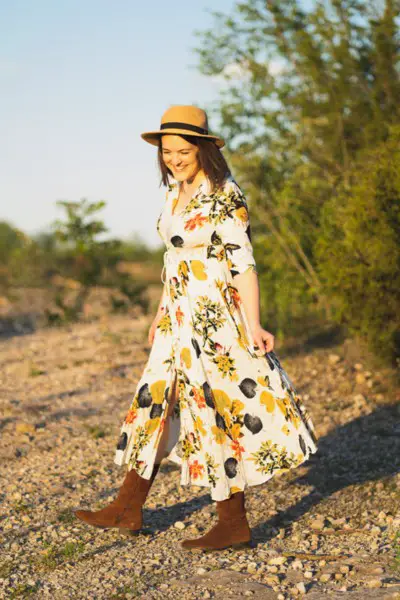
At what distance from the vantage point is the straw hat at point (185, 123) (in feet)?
12.5

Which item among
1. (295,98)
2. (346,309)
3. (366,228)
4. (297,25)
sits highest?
(297,25)

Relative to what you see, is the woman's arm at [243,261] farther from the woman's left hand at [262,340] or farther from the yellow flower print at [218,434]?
the yellow flower print at [218,434]

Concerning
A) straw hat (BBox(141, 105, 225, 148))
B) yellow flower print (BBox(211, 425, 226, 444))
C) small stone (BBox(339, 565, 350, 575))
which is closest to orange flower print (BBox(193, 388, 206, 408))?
yellow flower print (BBox(211, 425, 226, 444))

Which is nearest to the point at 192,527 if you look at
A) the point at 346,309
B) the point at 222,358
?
the point at 222,358

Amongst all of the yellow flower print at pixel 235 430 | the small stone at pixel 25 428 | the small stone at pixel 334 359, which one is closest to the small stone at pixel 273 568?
the yellow flower print at pixel 235 430

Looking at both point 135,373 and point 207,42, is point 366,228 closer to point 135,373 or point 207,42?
point 135,373

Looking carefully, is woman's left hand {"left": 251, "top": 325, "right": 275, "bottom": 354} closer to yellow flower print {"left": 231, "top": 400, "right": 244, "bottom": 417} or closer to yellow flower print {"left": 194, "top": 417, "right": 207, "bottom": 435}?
yellow flower print {"left": 231, "top": 400, "right": 244, "bottom": 417}

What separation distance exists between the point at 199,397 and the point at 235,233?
2.60 feet

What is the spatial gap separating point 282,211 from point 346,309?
6.91 feet

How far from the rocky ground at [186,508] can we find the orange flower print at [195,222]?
157cm

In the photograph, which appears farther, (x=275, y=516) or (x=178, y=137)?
(x=275, y=516)

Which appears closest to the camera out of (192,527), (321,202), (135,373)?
(192,527)

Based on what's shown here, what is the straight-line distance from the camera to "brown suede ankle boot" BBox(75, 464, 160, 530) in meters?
4.05

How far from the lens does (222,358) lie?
385cm
